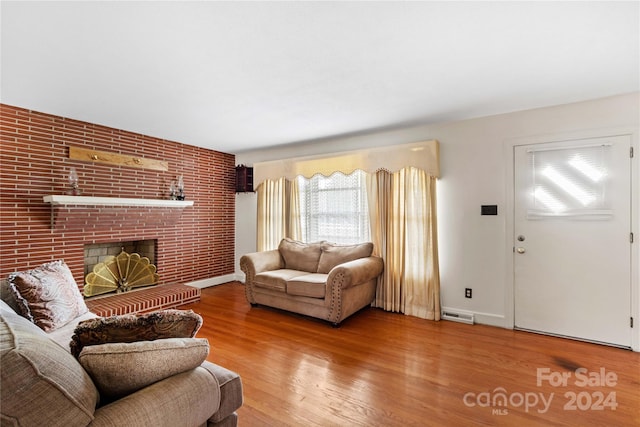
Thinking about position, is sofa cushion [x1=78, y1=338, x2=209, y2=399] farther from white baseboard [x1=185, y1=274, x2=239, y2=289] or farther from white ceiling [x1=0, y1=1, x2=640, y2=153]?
white baseboard [x1=185, y1=274, x2=239, y2=289]

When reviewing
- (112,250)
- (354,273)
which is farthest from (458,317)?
(112,250)

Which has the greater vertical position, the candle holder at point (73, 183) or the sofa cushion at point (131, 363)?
the candle holder at point (73, 183)

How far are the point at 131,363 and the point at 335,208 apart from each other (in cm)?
361

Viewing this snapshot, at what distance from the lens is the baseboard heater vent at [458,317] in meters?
3.43

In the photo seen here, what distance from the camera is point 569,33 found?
1846 mm

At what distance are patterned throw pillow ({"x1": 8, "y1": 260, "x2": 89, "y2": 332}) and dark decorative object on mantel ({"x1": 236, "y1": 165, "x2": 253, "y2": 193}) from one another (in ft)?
10.3

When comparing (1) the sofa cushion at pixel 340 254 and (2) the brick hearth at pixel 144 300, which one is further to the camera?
(1) the sofa cushion at pixel 340 254

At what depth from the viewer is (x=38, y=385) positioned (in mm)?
824

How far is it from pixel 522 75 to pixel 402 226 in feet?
6.58

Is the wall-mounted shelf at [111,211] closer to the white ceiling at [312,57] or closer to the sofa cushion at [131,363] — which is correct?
the white ceiling at [312,57]

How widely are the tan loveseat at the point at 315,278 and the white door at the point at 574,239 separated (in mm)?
1686

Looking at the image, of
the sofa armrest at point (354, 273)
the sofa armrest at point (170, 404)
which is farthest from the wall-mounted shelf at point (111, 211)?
the sofa armrest at point (170, 404)

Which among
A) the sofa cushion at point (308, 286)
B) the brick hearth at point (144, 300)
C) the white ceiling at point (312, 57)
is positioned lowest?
the brick hearth at point (144, 300)

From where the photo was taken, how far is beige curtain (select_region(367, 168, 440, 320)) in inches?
142
